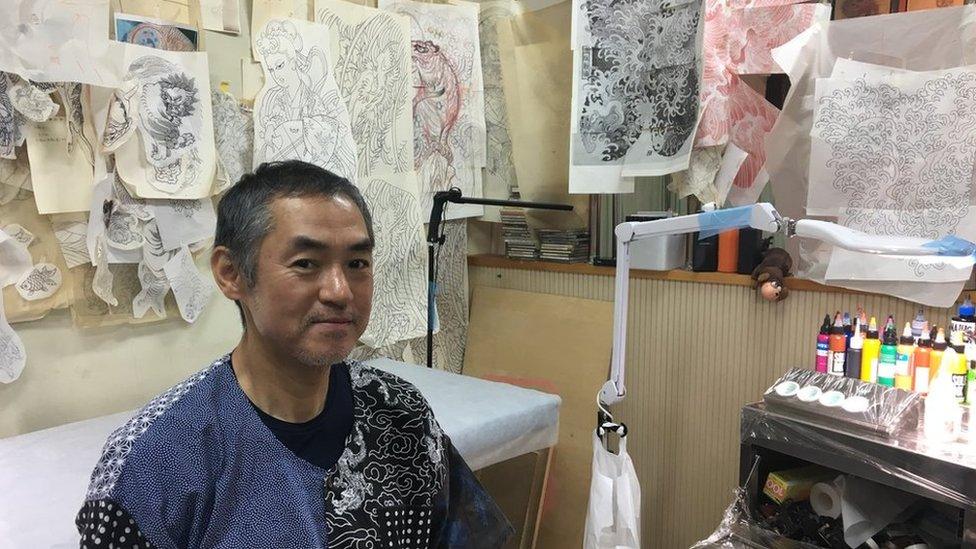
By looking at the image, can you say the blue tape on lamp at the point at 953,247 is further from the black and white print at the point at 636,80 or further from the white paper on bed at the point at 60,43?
the white paper on bed at the point at 60,43

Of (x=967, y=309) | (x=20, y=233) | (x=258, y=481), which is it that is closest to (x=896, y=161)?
(x=967, y=309)

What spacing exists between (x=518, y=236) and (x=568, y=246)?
223 mm

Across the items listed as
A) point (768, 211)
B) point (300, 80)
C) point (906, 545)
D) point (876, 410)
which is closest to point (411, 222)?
point (300, 80)

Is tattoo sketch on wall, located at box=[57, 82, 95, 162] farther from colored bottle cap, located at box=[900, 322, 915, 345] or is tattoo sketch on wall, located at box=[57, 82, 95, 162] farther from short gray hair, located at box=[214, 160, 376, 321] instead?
colored bottle cap, located at box=[900, 322, 915, 345]

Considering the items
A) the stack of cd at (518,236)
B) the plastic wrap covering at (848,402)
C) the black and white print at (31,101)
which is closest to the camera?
the plastic wrap covering at (848,402)

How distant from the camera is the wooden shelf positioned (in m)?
Answer: 1.76

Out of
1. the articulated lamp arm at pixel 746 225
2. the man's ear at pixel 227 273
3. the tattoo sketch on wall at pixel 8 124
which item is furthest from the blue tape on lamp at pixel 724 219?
the tattoo sketch on wall at pixel 8 124

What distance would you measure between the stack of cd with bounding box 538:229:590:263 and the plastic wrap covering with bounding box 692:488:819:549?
1039 mm

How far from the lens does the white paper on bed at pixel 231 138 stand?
170 cm

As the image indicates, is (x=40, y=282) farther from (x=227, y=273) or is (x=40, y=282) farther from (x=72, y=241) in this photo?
(x=227, y=273)

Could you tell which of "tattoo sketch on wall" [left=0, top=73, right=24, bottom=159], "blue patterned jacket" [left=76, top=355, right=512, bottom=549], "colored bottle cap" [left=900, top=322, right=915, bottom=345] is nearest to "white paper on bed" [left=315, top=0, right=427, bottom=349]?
"tattoo sketch on wall" [left=0, top=73, right=24, bottom=159]

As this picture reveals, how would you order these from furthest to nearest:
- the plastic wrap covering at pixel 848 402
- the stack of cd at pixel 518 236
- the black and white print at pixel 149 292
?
the stack of cd at pixel 518 236, the black and white print at pixel 149 292, the plastic wrap covering at pixel 848 402

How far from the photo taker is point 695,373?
6.59ft

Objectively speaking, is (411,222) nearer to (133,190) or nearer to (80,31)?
(133,190)
